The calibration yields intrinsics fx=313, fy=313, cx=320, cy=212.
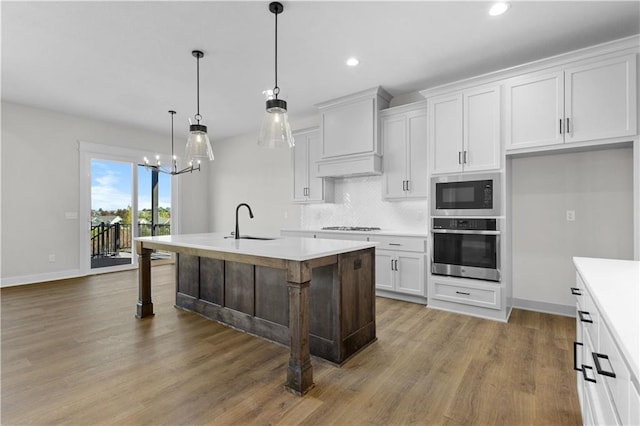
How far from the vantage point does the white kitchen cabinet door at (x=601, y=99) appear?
2744 millimetres

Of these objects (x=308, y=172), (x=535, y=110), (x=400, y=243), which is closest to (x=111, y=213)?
(x=308, y=172)

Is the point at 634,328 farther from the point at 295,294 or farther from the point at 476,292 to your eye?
the point at 476,292

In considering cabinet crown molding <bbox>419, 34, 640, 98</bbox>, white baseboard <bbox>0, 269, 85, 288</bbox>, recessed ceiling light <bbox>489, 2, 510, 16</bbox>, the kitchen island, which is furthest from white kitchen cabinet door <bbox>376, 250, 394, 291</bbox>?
white baseboard <bbox>0, 269, 85, 288</bbox>

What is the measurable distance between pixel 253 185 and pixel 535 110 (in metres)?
5.01

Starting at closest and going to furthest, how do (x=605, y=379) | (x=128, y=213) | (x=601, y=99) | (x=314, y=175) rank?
1. (x=605, y=379)
2. (x=601, y=99)
3. (x=314, y=175)
4. (x=128, y=213)

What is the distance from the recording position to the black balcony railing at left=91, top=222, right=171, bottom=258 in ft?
19.5

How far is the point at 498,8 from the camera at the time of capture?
255 cm

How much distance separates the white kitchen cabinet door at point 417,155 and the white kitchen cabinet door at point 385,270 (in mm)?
861

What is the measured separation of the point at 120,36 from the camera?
2.98 m

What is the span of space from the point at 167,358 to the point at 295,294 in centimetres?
126

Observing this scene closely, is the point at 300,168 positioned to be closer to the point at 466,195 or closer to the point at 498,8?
the point at 466,195

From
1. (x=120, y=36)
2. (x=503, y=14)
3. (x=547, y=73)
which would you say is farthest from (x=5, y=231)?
(x=547, y=73)

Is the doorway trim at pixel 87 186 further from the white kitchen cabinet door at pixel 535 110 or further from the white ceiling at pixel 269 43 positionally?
the white kitchen cabinet door at pixel 535 110

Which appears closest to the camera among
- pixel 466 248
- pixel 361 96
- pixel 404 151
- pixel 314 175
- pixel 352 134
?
pixel 466 248
